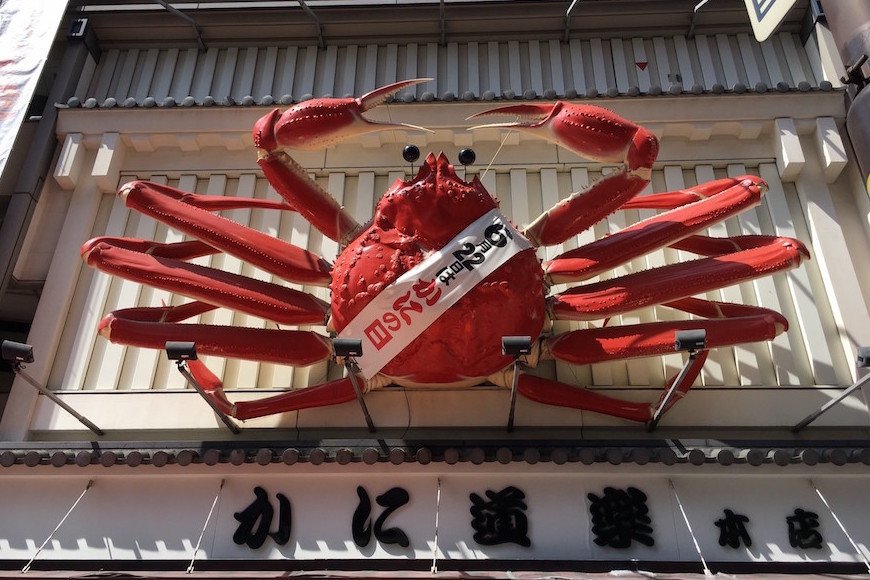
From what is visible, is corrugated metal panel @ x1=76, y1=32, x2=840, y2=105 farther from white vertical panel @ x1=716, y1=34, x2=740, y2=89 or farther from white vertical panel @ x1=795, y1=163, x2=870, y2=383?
white vertical panel @ x1=795, y1=163, x2=870, y2=383

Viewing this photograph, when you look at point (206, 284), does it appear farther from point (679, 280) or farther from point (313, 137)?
point (679, 280)

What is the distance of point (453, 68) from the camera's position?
825cm

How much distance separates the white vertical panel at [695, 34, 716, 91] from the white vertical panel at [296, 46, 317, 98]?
172 inches

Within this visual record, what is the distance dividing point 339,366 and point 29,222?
11.1ft

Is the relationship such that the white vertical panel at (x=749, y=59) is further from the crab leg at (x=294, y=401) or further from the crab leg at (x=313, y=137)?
the crab leg at (x=294, y=401)

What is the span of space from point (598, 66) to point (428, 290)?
451cm

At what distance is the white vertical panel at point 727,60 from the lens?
25.8 feet

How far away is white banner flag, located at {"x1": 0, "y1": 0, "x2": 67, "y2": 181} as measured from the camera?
267 inches

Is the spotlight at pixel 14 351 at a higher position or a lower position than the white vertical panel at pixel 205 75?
lower

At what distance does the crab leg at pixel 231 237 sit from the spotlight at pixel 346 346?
1282 mm

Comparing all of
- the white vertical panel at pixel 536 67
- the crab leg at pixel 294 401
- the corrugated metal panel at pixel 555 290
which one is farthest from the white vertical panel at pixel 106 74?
the white vertical panel at pixel 536 67

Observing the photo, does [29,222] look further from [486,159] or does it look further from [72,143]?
[486,159]

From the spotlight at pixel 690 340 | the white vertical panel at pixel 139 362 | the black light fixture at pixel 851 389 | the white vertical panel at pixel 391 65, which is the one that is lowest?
the black light fixture at pixel 851 389

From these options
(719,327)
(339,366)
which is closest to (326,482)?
(339,366)
